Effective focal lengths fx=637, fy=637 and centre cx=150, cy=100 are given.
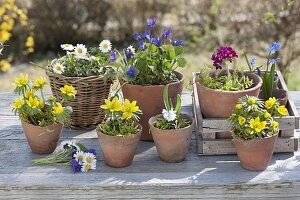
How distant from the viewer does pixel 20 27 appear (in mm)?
5660

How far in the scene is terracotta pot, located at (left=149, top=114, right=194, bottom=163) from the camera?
81.0 inches

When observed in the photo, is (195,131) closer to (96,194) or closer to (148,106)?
(148,106)

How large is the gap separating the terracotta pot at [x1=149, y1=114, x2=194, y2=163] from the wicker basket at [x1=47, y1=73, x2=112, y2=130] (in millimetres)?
278

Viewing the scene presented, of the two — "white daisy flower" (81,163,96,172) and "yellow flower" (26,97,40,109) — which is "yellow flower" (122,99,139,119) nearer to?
"white daisy flower" (81,163,96,172)

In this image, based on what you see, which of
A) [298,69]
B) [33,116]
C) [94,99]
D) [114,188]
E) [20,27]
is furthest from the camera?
[20,27]

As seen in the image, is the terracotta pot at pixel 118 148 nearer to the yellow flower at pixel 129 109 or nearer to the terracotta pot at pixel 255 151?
the yellow flower at pixel 129 109

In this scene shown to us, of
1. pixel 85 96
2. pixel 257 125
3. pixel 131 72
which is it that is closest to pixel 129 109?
pixel 131 72

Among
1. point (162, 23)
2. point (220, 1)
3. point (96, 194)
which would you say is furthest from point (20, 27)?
point (96, 194)

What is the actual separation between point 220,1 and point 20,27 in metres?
1.81

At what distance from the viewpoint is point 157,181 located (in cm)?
200

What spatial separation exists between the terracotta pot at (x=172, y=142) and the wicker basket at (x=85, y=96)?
0.28 meters

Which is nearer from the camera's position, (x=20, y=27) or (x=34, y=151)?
(x=34, y=151)

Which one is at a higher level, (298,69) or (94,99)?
(94,99)

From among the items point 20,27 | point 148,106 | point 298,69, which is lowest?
point 298,69
